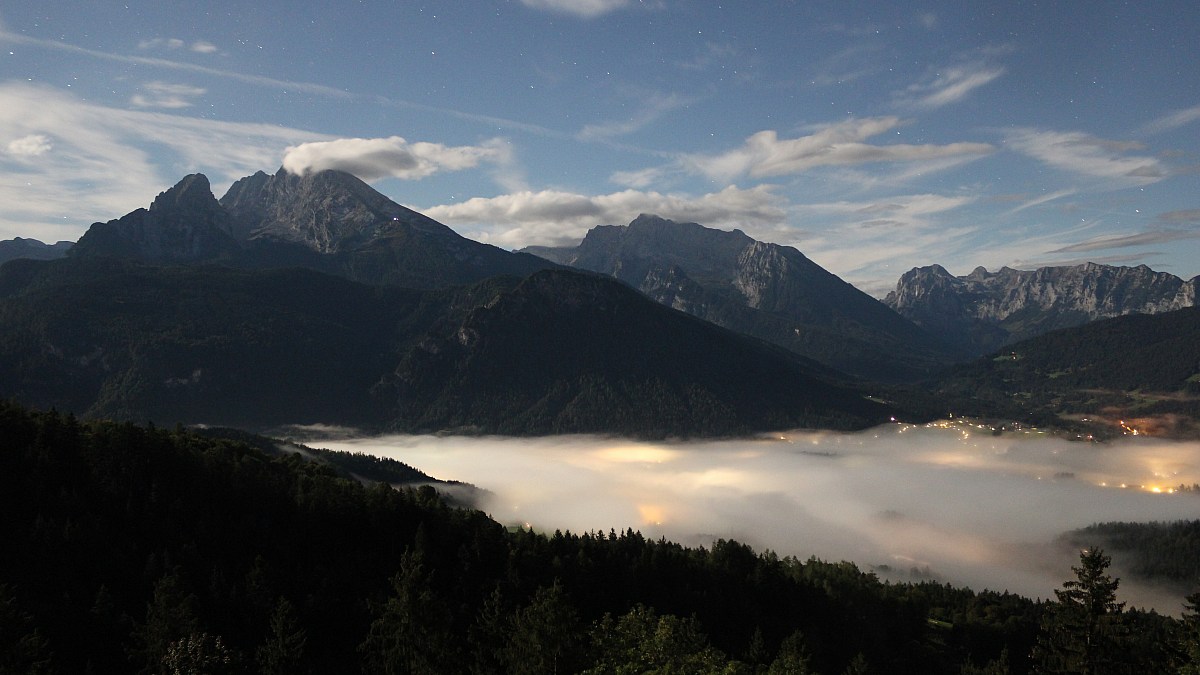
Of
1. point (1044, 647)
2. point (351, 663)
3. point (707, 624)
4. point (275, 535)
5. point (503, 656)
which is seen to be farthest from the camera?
point (707, 624)

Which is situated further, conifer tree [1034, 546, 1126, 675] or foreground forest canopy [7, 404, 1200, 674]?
conifer tree [1034, 546, 1126, 675]

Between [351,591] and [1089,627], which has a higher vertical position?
[1089,627]

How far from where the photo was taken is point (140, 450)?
14588 centimetres

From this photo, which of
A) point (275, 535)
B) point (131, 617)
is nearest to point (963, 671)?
point (275, 535)

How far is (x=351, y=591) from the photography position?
129250mm

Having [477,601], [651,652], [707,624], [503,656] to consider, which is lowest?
[707,624]

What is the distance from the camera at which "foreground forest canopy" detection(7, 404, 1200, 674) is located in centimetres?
7831

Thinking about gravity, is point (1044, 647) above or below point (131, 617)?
above

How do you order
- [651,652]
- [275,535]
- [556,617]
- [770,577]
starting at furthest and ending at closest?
[770,577] < [275,535] < [556,617] < [651,652]

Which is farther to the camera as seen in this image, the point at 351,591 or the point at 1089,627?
the point at 351,591

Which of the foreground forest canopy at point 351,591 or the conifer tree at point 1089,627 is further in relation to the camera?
the conifer tree at point 1089,627

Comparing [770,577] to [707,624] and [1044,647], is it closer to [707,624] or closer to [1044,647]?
[707,624]

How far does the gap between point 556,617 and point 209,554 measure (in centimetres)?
8349

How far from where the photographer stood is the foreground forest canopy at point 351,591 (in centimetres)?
7831
